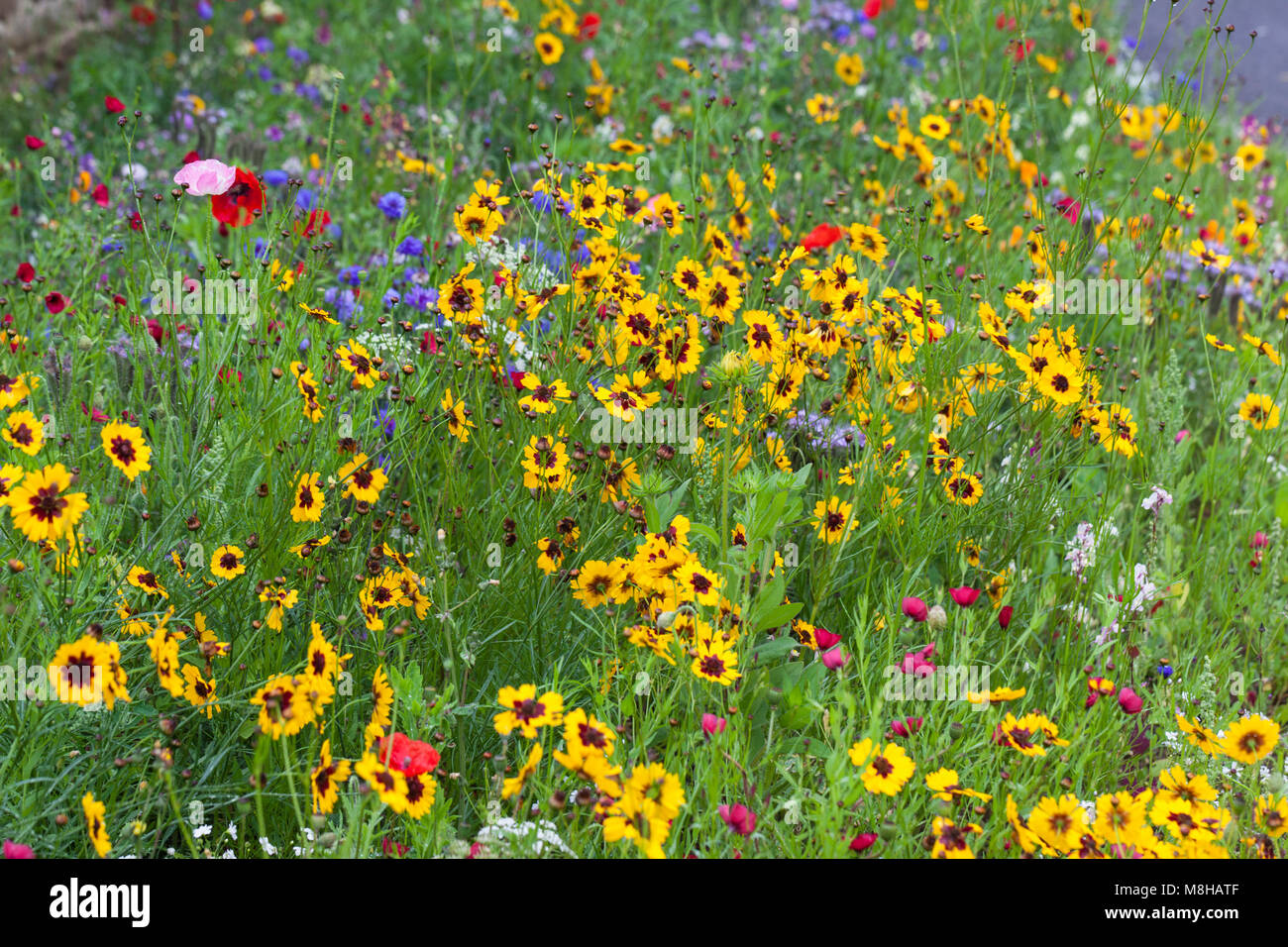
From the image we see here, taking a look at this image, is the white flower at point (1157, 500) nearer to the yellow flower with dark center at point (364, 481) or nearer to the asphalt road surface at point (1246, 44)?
the yellow flower with dark center at point (364, 481)

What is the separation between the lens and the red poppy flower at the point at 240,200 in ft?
8.09

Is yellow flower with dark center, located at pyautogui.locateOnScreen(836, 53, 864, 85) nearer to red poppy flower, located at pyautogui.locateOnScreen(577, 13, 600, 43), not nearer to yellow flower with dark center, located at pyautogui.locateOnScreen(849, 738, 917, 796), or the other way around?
red poppy flower, located at pyautogui.locateOnScreen(577, 13, 600, 43)

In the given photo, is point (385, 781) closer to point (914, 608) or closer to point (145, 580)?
point (145, 580)

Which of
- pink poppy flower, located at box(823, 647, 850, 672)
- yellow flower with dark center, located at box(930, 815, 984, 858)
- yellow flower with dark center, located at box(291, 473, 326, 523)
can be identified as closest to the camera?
yellow flower with dark center, located at box(930, 815, 984, 858)

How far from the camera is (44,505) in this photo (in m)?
1.64

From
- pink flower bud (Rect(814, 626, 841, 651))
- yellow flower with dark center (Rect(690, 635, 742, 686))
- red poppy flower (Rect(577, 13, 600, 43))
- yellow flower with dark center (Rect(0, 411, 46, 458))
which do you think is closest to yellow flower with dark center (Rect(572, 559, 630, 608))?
yellow flower with dark center (Rect(690, 635, 742, 686))

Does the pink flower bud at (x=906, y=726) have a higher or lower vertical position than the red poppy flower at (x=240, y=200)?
lower


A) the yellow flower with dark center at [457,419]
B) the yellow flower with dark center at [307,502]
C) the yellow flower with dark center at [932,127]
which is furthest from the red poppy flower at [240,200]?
the yellow flower with dark center at [932,127]

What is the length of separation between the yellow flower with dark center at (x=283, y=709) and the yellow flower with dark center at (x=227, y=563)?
428 mm

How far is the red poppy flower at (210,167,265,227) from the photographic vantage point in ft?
8.09

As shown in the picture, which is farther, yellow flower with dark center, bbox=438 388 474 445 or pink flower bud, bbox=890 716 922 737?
yellow flower with dark center, bbox=438 388 474 445

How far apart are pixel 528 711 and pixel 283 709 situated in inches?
13.8

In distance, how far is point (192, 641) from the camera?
2111mm

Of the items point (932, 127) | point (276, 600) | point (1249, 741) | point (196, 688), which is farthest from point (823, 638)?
point (932, 127)
